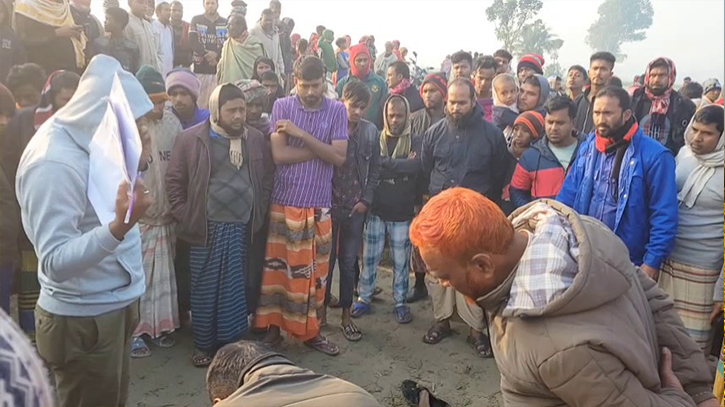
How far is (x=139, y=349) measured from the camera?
11.3 ft

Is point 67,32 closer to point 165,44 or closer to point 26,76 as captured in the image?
point 26,76

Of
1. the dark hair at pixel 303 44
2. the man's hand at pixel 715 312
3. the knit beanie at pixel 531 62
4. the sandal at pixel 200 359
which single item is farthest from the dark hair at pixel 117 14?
the dark hair at pixel 303 44

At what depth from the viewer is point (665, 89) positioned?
4.58 m

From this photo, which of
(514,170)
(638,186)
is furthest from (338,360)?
(638,186)

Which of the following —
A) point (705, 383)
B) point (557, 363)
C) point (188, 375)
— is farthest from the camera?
point (188, 375)

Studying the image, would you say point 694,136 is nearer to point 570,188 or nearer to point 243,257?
point 570,188

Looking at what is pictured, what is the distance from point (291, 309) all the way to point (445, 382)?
1.11 m

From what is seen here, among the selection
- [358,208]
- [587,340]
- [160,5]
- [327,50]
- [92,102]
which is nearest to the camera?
[587,340]

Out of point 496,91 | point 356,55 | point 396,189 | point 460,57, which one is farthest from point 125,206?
point 356,55

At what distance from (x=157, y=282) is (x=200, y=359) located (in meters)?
0.56

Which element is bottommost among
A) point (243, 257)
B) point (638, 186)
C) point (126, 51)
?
point (243, 257)

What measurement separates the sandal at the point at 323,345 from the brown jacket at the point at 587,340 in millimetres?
2271

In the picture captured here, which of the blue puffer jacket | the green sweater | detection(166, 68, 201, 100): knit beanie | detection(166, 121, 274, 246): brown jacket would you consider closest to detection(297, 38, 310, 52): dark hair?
the green sweater

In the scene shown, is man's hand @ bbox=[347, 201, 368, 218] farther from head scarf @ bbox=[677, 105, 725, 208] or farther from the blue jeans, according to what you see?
head scarf @ bbox=[677, 105, 725, 208]
